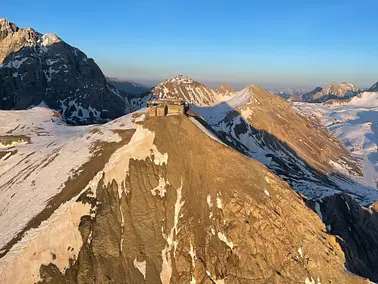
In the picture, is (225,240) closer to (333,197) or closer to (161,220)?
(161,220)

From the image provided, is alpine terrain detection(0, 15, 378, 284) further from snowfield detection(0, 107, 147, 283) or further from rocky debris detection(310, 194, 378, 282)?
rocky debris detection(310, 194, 378, 282)

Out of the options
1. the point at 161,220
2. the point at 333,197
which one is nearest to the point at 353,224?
the point at 333,197

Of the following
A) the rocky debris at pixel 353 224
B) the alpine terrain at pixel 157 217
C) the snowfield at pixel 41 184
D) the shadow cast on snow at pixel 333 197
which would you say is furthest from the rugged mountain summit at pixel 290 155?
the snowfield at pixel 41 184

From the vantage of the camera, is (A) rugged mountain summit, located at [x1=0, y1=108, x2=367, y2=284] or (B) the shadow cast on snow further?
(B) the shadow cast on snow

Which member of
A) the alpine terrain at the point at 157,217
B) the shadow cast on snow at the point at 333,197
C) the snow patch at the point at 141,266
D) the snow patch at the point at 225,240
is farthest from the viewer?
the shadow cast on snow at the point at 333,197

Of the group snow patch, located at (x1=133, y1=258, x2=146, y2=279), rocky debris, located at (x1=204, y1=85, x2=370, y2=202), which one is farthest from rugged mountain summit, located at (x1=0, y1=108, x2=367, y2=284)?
rocky debris, located at (x1=204, y1=85, x2=370, y2=202)

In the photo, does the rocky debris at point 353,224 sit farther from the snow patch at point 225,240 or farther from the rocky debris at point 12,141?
the rocky debris at point 12,141

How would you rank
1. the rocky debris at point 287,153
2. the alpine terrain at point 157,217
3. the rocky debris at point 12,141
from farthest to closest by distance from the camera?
the rocky debris at point 287,153 → the rocky debris at point 12,141 → the alpine terrain at point 157,217
